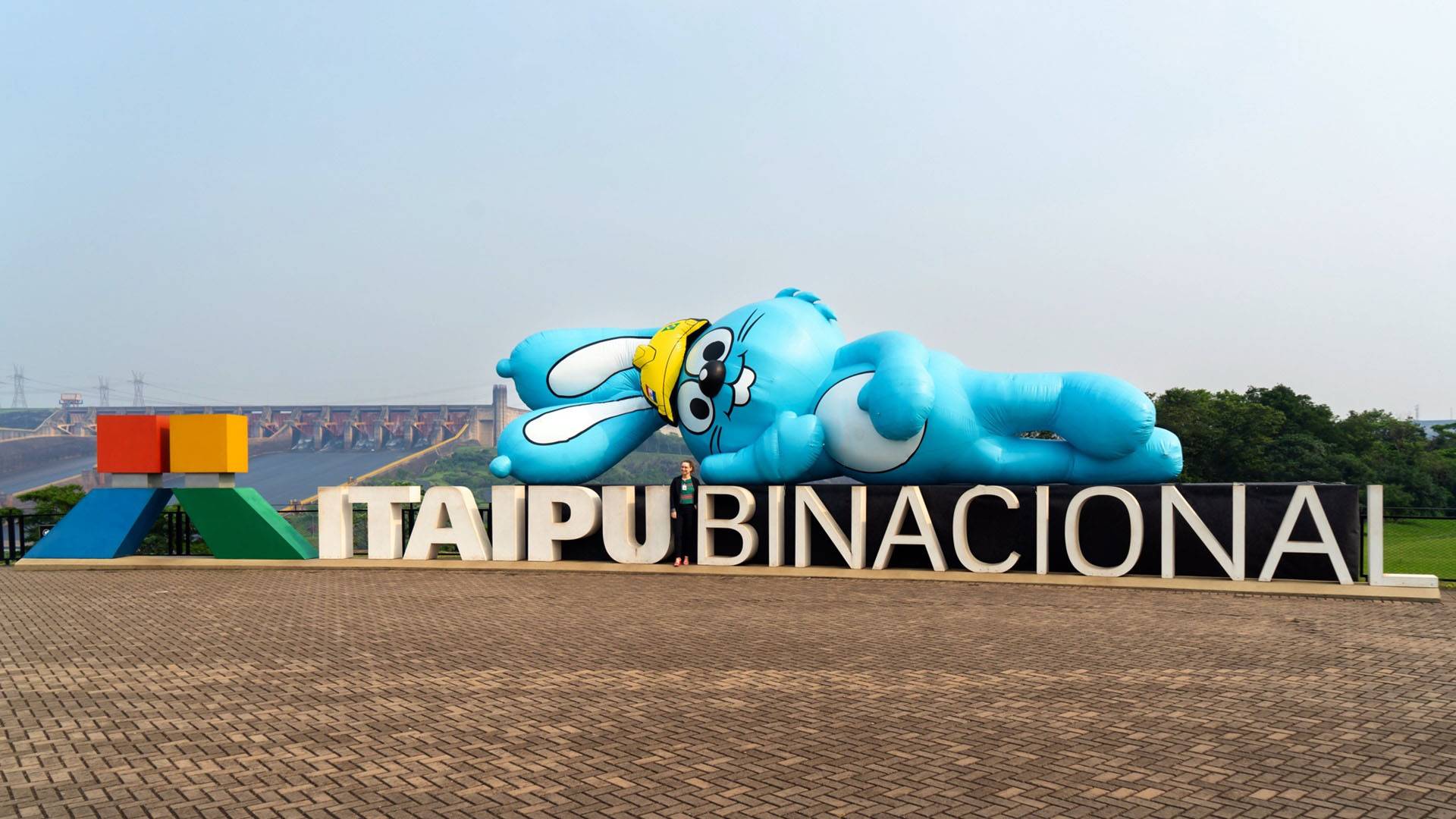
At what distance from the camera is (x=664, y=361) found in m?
16.5

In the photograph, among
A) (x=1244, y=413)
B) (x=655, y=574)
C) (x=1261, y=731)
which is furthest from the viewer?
(x=1244, y=413)

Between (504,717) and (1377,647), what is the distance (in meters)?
7.09

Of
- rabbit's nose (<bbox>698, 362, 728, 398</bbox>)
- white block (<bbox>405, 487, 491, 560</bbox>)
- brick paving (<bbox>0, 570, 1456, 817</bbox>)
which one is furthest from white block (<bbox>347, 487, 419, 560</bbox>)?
brick paving (<bbox>0, 570, 1456, 817</bbox>)

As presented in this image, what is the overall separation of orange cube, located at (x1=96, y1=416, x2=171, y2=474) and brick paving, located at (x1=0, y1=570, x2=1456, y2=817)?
6.61 m

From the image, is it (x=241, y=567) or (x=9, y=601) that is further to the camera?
(x=241, y=567)

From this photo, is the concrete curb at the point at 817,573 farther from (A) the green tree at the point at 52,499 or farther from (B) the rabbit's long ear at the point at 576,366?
(A) the green tree at the point at 52,499

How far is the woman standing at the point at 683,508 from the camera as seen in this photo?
15.7 m

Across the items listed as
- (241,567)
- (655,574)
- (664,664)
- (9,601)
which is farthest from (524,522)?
(664,664)

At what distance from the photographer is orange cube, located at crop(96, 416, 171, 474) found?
58.7ft

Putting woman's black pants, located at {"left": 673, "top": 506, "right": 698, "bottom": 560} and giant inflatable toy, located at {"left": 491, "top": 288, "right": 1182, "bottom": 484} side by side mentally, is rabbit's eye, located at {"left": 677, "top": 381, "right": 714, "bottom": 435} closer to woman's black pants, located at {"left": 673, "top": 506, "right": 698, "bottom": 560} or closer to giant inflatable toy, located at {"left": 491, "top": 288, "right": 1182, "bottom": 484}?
giant inflatable toy, located at {"left": 491, "top": 288, "right": 1182, "bottom": 484}

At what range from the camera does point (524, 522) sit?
55.4 feet

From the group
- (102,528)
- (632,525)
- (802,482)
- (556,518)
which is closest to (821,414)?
(802,482)

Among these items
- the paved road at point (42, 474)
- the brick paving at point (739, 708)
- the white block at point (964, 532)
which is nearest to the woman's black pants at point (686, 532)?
the brick paving at point (739, 708)

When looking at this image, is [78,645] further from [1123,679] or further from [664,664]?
[1123,679]
